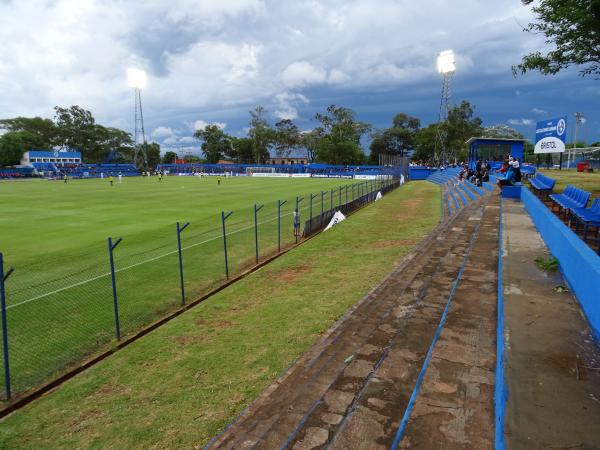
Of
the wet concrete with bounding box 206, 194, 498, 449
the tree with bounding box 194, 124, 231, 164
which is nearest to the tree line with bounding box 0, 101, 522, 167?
the tree with bounding box 194, 124, 231, 164

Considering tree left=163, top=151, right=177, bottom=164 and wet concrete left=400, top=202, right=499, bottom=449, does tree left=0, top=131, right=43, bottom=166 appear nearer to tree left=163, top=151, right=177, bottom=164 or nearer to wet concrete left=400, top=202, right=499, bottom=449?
tree left=163, top=151, right=177, bottom=164

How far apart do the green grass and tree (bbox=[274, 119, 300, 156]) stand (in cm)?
11977

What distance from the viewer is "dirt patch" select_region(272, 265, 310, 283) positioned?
11.5 metres

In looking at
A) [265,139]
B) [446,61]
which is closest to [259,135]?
[265,139]

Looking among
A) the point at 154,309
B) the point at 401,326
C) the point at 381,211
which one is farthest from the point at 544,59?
the point at 154,309

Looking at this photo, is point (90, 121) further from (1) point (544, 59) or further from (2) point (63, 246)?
(1) point (544, 59)

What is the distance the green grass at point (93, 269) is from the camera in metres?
7.62

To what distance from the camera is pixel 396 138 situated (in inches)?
5049

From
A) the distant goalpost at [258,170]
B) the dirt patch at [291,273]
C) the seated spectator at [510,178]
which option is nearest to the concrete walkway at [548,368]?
the dirt patch at [291,273]

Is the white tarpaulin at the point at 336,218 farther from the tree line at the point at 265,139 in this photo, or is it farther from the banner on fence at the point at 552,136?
the tree line at the point at 265,139

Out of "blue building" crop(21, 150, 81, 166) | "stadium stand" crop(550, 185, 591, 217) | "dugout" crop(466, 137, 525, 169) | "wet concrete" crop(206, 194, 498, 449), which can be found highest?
"blue building" crop(21, 150, 81, 166)

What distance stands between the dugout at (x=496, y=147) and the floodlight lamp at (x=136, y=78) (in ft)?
261

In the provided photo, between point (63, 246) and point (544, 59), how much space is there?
22028 millimetres

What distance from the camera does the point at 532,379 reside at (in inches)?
167
